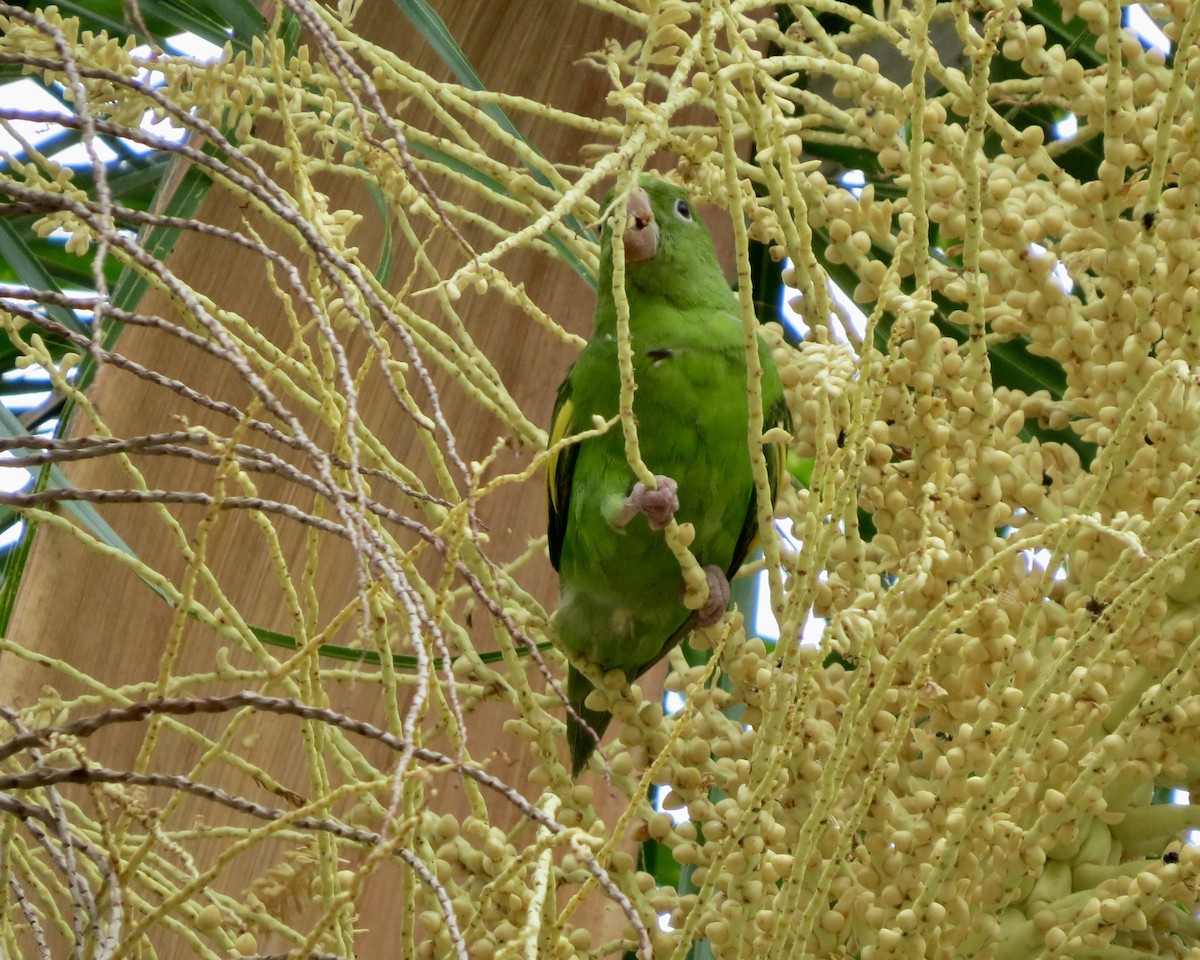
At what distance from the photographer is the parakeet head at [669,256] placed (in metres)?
1.42

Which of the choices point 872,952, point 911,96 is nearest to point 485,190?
point 911,96

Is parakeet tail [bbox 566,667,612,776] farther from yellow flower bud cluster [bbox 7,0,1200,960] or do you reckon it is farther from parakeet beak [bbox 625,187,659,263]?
parakeet beak [bbox 625,187,659,263]

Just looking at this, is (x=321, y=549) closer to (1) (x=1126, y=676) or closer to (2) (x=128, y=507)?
(2) (x=128, y=507)

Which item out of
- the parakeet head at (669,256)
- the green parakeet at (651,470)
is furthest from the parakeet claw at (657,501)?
the parakeet head at (669,256)

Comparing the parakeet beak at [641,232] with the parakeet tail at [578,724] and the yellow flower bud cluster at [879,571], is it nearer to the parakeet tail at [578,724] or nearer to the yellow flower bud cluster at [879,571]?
the yellow flower bud cluster at [879,571]

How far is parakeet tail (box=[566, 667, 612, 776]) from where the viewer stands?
4.01 ft

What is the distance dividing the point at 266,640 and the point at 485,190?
402 millimetres

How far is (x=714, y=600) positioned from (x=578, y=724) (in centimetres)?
18

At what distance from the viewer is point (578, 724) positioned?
115cm

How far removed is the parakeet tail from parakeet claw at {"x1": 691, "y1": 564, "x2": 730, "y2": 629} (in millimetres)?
118

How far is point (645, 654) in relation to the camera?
4.37ft

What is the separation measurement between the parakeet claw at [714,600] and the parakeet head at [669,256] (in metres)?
0.32

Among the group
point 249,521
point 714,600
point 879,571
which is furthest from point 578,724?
point 249,521

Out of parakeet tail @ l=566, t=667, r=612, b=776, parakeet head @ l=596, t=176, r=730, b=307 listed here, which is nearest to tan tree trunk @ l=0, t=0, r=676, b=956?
parakeet tail @ l=566, t=667, r=612, b=776
